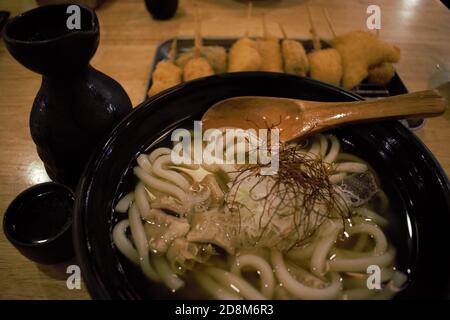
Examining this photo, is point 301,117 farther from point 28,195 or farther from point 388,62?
point 28,195

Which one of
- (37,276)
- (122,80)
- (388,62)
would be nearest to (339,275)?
(37,276)

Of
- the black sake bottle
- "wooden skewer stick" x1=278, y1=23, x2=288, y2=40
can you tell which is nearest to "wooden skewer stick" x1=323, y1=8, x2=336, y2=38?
"wooden skewer stick" x1=278, y1=23, x2=288, y2=40

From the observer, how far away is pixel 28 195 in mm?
1564

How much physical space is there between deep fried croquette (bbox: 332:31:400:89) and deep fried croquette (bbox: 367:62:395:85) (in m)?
0.03

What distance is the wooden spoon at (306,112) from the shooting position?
1.62m

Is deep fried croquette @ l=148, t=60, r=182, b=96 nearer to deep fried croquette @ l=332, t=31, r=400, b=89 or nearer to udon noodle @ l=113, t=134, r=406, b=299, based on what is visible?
udon noodle @ l=113, t=134, r=406, b=299

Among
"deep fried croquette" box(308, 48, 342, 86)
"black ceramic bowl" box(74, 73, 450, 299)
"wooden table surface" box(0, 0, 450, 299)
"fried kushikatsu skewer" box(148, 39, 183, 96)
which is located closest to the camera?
"black ceramic bowl" box(74, 73, 450, 299)

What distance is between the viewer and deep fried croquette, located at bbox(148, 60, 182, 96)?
2213 millimetres

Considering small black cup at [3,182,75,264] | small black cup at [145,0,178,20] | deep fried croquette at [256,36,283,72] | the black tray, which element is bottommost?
small black cup at [3,182,75,264]

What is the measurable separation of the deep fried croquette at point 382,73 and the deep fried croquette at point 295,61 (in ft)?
1.49

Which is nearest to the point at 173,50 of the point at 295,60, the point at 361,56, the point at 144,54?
the point at 144,54

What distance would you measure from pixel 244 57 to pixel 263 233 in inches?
51.9

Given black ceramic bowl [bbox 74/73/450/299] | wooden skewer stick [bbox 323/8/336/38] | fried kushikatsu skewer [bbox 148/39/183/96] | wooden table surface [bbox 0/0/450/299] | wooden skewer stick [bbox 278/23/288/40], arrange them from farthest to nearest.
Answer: wooden skewer stick [bbox 323/8/336/38] → wooden skewer stick [bbox 278/23/288/40] → fried kushikatsu skewer [bbox 148/39/183/96] → wooden table surface [bbox 0/0/450/299] → black ceramic bowl [bbox 74/73/450/299]
